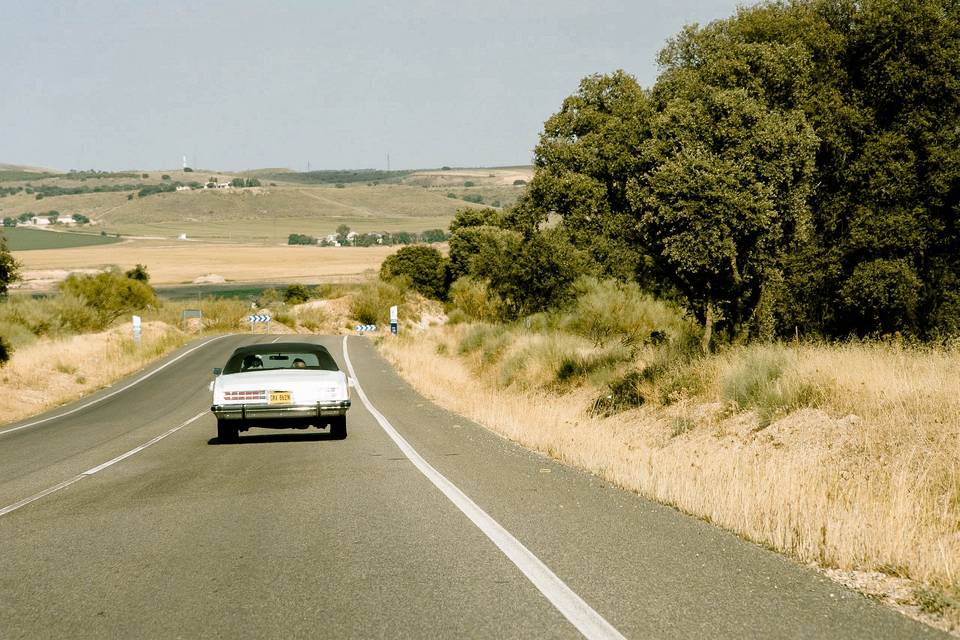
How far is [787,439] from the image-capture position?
12.7 m

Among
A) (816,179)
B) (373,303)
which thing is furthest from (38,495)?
(373,303)

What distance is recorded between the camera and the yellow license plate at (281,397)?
13688mm

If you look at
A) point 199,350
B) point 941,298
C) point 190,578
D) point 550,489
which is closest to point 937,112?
point 941,298

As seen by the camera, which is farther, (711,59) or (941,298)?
(711,59)

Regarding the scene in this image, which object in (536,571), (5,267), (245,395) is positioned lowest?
(5,267)

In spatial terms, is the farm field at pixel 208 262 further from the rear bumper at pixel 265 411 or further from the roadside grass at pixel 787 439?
the rear bumper at pixel 265 411

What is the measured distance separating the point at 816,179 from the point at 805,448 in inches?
535

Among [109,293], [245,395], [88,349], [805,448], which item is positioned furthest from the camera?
[109,293]

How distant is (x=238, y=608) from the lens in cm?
514

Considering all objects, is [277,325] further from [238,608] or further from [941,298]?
[238,608]

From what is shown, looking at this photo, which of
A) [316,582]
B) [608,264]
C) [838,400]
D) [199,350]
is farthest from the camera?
[199,350]

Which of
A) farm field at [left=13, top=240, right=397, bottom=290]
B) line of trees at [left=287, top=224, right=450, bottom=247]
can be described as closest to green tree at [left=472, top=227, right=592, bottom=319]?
farm field at [left=13, top=240, right=397, bottom=290]

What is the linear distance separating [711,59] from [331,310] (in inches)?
2217

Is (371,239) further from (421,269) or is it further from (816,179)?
(816,179)
